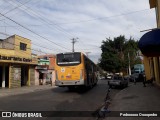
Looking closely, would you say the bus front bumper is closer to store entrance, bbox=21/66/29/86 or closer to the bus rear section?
the bus rear section

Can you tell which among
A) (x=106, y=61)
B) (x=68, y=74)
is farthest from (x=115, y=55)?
(x=68, y=74)

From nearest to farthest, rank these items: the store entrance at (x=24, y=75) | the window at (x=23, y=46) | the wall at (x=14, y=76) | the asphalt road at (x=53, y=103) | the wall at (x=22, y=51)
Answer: the asphalt road at (x=53, y=103) → the wall at (x=14, y=76) → the wall at (x=22, y=51) → the window at (x=23, y=46) → the store entrance at (x=24, y=75)

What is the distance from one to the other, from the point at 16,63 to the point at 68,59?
16667 millimetres

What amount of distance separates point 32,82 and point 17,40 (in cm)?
818

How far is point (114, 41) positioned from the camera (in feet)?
250

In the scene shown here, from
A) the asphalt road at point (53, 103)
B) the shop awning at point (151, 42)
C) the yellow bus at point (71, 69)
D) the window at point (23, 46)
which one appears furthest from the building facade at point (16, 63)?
the shop awning at point (151, 42)

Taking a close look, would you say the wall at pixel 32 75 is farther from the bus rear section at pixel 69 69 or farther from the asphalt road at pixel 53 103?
the bus rear section at pixel 69 69

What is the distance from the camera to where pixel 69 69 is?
2198 cm

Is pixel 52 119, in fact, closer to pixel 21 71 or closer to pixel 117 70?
pixel 21 71

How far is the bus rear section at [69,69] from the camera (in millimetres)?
21781

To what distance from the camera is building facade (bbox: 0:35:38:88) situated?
34.9 metres

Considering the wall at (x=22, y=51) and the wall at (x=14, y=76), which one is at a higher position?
the wall at (x=22, y=51)

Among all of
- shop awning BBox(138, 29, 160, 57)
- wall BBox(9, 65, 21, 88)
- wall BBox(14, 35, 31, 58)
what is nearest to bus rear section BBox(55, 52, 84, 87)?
shop awning BBox(138, 29, 160, 57)

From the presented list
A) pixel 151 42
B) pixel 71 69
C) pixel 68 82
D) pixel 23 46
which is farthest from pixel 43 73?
pixel 151 42
